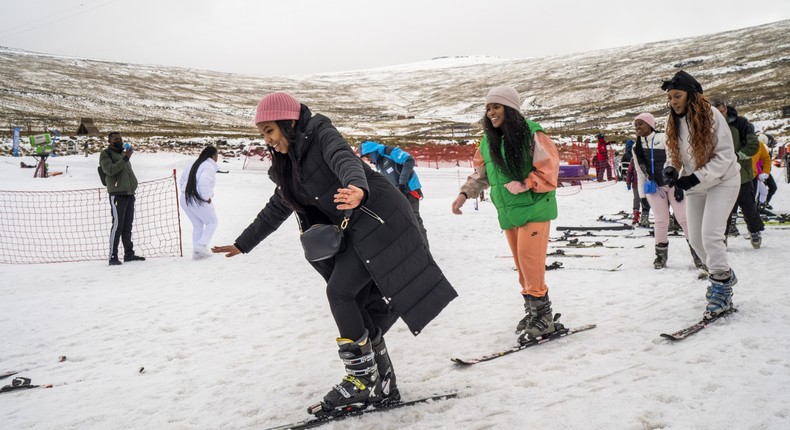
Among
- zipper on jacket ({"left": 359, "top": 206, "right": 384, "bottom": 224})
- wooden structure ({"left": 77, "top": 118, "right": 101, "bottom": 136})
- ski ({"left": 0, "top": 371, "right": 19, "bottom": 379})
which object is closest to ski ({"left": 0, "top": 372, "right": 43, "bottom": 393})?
ski ({"left": 0, "top": 371, "right": 19, "bottom": 379})

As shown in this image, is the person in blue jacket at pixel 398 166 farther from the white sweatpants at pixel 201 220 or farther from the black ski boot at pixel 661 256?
the black ski boot at pixel 661 256

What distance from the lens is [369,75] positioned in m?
147

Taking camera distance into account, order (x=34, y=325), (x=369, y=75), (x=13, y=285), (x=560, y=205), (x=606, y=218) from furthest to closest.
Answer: (x=369, y=75) → (x=560, y=205) → (x=606, y=218) → (x=13, y=285) → (x=34, y=325)

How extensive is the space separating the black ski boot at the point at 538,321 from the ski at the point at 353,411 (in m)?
1.06

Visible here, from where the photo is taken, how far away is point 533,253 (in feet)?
12.9

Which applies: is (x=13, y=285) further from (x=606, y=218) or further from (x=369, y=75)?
(x=369, y=75)

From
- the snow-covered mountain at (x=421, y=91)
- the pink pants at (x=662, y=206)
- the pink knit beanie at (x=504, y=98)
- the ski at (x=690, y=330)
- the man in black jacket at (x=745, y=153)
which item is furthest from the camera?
the snow-covered mountain at (x=421, y=91)

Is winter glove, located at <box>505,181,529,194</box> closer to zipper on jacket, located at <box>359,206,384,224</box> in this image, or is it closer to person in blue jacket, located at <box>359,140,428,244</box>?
zipper on jacket, located at <box>359,206,384,224</box>

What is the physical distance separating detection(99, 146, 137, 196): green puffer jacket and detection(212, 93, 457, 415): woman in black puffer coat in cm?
629

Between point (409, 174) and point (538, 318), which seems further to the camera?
point (409, 174)

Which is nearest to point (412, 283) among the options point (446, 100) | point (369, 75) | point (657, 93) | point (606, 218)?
point (606, 218)

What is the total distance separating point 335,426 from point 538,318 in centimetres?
181

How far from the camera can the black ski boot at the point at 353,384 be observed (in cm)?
292

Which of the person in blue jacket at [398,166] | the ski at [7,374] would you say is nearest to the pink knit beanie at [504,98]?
the person in blue jacket at [398,166]
